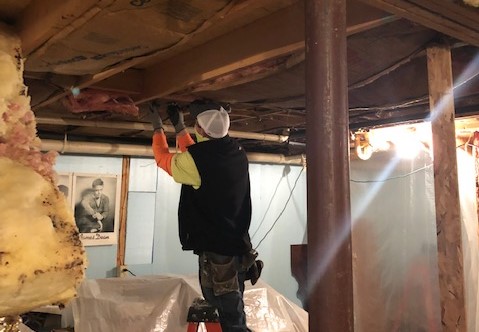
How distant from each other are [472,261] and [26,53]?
3.66 m

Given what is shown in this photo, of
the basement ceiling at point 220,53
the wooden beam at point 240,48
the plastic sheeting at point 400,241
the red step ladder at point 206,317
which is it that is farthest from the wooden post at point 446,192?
the plastic sheeting at point 400,241

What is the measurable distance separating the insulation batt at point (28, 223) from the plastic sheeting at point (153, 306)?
2.11 m

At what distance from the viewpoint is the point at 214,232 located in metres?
1.95

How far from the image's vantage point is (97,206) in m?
3.52

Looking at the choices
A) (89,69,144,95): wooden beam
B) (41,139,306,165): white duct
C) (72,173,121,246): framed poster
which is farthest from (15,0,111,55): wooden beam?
(72,173,121,246): framed poster

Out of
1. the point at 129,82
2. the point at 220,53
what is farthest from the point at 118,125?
the point at 220,53

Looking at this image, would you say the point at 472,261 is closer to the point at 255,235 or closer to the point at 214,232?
the point at 255,235

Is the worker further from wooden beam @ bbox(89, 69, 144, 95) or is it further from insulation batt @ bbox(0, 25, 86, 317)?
insulation batt @ bbox(0, 25, 86, 317)

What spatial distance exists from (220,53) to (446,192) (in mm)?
923

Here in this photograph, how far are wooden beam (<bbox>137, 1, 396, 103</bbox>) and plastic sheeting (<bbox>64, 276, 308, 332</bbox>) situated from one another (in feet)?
5.16

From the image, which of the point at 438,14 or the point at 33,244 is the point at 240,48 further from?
the point at 33,244

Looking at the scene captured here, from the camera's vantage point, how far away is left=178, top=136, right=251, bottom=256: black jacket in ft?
6.33

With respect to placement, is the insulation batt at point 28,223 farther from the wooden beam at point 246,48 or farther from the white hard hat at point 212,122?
the white hard hat at point 212,122

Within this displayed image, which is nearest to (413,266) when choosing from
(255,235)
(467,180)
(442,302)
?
(467,180)
